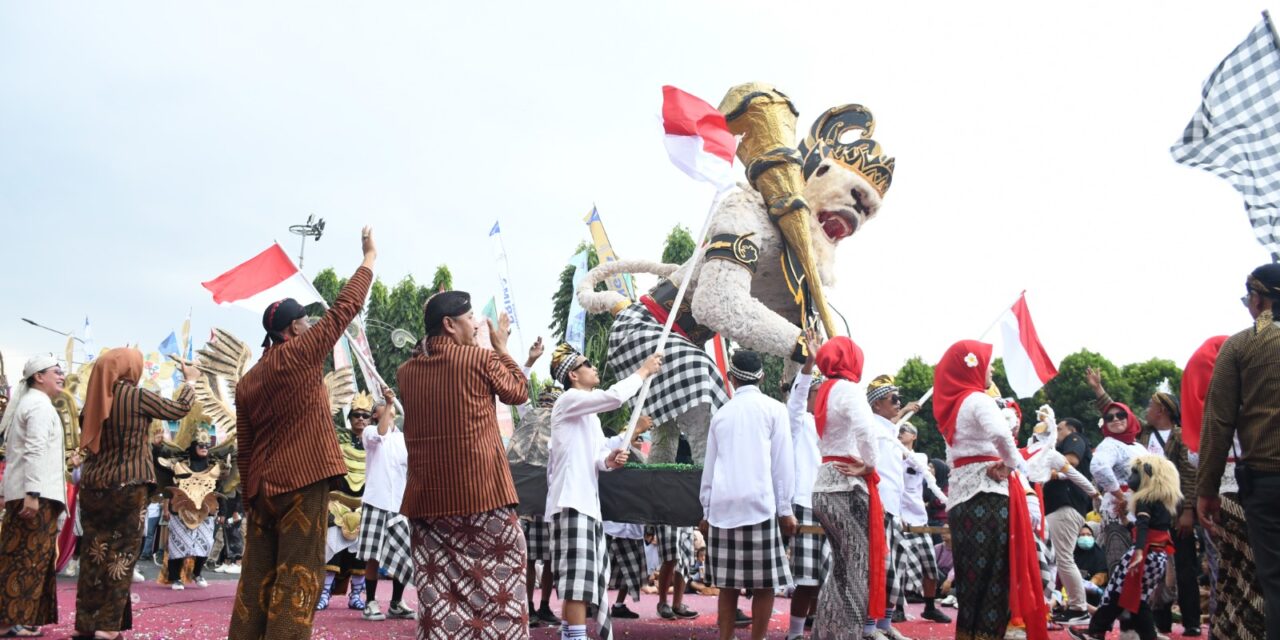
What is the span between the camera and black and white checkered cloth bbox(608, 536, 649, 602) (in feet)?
24.9

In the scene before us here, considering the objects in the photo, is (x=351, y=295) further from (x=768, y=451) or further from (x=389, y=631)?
(x=389, y=631)

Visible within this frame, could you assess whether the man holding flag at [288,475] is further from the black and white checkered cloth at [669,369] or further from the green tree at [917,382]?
the green tree at [917,382]

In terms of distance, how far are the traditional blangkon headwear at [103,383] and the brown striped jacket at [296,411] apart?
180cm

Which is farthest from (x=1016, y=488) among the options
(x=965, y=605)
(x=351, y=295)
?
(x=351, y=295)

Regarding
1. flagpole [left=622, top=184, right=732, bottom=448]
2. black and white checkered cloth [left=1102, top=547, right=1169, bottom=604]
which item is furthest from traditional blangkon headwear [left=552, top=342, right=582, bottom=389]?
black and white checkered cloth [left=1102, top=547, right=1169, bottom=604]

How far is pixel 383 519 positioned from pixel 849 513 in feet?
12.3

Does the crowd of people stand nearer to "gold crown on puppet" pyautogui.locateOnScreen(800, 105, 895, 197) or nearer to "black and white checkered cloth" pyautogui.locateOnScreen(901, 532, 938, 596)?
"black and white checkered cloth" pyautogui.locateOnScreen(901, 532, 938, 596)

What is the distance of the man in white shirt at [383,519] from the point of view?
759cm

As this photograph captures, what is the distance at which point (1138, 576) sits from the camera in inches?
238

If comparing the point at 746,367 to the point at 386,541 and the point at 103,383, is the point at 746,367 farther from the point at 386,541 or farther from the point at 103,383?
the point at 103,383

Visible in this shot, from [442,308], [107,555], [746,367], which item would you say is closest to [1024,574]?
[746,367]

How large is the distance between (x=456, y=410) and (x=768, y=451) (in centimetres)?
209

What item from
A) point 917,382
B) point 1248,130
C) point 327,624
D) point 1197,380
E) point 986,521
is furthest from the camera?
point 917,382

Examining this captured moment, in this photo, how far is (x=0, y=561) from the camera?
19.5ft
